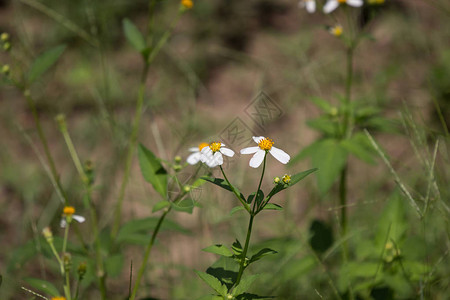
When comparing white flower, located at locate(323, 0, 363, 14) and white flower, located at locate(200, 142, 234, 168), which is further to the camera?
white flower, located at locate(323, 0, 363, 14)

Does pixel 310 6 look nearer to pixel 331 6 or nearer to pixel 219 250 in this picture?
pixel 331 6

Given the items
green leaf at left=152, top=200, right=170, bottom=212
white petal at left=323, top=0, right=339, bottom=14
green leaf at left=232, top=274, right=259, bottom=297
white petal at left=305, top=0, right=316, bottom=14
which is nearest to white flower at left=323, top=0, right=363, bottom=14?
white petal at left=323, top=0, right=339, bottom=14

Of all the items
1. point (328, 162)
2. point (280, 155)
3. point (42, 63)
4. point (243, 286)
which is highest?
point (42, 63)

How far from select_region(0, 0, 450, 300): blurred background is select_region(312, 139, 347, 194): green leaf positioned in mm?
319

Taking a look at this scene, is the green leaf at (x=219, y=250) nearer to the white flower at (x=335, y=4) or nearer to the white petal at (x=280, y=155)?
the white petal at (x=280, y=155)

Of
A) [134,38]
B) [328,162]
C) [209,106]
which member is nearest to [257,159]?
[328,162]

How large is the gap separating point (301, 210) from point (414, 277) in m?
1.10

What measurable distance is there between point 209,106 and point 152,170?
6.07 ft

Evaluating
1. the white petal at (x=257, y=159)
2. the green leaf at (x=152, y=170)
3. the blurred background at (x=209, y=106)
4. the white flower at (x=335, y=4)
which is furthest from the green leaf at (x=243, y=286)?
the white flower at (x=335, y=4)

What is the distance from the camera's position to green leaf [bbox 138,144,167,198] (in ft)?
4.32

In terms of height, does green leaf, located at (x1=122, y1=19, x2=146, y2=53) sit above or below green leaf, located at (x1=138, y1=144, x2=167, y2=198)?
above

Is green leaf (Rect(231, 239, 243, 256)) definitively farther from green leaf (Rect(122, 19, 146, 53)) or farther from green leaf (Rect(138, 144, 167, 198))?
green leaf (Rect(122, 19, 146, 53))

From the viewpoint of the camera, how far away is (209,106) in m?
3.15

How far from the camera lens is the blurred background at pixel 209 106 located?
2188mm
